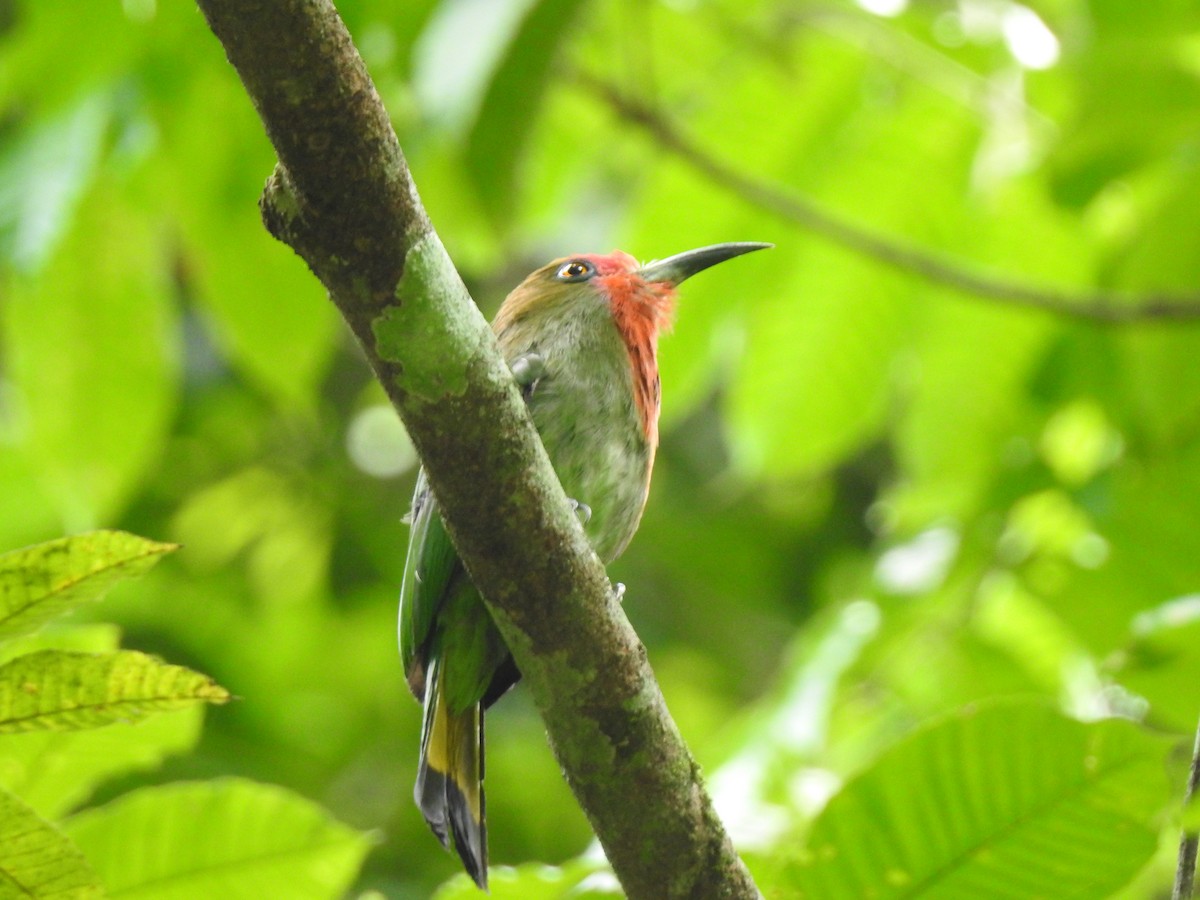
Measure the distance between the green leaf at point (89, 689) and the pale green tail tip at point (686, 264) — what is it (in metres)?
1.47

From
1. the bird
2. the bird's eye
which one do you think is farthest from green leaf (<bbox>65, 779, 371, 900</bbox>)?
the bird's eye

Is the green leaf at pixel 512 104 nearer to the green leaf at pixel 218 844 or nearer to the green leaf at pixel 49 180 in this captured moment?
the green leaf at pixel 49 180

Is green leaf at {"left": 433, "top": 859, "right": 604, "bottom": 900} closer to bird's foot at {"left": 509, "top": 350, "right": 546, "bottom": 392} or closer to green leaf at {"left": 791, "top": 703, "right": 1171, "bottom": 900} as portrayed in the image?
green leaf at {"left": 791, "top": 703, "right": 1171, "bottom": 900}

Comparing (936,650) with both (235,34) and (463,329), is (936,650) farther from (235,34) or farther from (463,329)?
(235,34)

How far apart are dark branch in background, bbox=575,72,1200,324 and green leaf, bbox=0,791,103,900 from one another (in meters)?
2.59

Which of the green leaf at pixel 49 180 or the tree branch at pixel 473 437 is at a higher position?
the green leaf at pixel 49 180

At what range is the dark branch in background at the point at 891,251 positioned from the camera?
3576 mm

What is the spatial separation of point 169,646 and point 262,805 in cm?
420


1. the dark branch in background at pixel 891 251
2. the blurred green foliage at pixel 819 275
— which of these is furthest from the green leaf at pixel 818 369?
the dark branch in background at pixel 891 251

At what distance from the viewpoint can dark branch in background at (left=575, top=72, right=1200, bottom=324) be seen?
3576 millimetres

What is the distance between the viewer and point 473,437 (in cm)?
173

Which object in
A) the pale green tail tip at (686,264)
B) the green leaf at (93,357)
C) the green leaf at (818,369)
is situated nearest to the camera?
the pale green tail tip at (686,264)

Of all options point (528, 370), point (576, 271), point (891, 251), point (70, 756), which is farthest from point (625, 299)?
point (70, 756)

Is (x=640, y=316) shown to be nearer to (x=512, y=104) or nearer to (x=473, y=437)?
(x=512, y=104)
